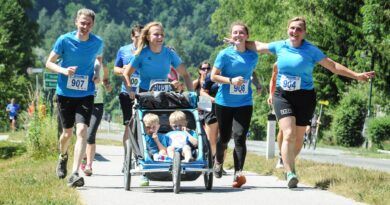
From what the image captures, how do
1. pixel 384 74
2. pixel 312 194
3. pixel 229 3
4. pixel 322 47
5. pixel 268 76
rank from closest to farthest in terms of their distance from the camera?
1. pixel 312 194
2. pixel 384 74
3. pixel 322 47
4. pixel 268 76
5. pixel 229 3

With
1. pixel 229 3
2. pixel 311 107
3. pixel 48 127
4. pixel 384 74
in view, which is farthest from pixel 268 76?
pixel 311 107

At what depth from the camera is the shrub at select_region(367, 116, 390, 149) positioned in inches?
1532

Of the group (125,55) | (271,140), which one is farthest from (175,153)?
(271,140)

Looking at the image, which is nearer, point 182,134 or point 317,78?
point 182,134

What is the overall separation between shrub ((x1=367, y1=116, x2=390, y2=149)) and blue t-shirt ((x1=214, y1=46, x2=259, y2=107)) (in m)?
29.0

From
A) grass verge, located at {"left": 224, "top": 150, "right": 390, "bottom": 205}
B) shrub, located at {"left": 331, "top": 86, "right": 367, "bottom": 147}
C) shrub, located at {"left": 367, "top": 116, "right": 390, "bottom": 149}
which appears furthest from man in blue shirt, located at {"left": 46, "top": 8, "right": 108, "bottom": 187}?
shrub, located at {"left": 331, "top": 86, "right": 367, "bottom": 147}

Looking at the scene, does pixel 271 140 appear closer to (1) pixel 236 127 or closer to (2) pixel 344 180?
(1) pixel 236 127

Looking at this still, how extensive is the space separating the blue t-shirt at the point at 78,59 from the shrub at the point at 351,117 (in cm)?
3415

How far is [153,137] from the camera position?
32.7 feet

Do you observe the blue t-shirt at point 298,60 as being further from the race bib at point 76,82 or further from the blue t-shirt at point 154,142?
the race bib at point 76,82

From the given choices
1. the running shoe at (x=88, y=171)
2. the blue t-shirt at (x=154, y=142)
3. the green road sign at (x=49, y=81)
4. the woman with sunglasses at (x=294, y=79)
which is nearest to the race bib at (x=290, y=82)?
the woman with sunglasses at (x=294, y=79)

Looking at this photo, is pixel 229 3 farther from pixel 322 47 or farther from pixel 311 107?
pixel 311 107

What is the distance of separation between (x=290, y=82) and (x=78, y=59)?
2494 mm

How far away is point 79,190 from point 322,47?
36.7m
